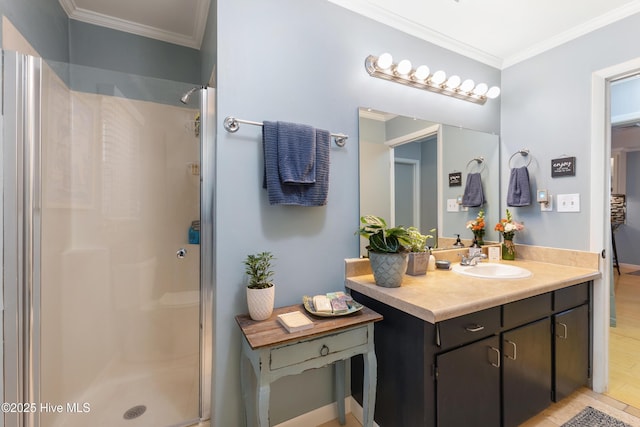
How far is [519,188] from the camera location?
212 centimetres

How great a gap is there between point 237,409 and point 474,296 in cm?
127

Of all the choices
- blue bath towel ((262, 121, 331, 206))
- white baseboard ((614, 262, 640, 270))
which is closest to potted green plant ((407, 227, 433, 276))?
blue bath towel ((262, 121, 331, 206))

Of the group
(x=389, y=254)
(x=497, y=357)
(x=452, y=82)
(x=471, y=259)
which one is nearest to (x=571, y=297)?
(x=471, y=259)

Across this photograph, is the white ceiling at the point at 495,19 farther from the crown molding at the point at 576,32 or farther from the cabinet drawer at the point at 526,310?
the cabinet drawer at the point at 526,310

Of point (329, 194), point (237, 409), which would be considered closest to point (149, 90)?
point (329, 194)

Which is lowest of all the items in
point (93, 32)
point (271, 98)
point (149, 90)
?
point (271, 98)

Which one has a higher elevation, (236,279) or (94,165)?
(94,165)

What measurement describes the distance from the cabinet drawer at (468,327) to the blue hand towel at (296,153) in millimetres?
908

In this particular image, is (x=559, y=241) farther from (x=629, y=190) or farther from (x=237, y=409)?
(x=629, y=190)

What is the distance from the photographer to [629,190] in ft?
16.5

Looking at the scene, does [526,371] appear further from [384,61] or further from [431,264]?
[384,61]

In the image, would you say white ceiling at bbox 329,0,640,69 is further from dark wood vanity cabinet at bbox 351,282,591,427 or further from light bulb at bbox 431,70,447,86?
dark wood vanity cabinet at bbox 351,282,591,427

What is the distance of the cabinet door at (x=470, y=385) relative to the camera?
1.19 m

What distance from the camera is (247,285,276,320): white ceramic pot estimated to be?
1.27m
